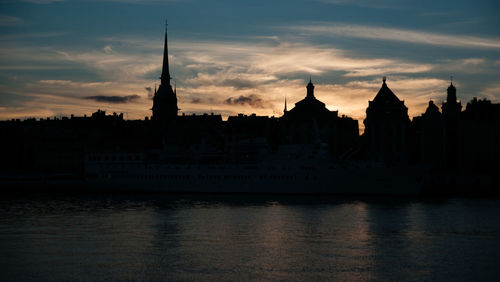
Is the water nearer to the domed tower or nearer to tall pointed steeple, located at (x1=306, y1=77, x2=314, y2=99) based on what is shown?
the domed tower

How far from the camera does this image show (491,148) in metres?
112

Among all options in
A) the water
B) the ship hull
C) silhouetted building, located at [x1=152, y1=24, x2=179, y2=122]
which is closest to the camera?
the water

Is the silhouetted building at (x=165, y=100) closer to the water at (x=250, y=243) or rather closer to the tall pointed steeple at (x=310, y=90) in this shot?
the tall pointed steeple at (x=310, y=90)

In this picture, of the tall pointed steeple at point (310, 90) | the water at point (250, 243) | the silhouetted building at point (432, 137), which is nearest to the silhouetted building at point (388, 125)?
the silhouetted building at point (432, 137)

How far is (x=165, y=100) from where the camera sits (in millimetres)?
140750

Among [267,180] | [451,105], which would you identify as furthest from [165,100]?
[267,180]

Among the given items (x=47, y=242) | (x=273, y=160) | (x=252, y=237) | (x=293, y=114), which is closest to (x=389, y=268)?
(x=252, y=237)

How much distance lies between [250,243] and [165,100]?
108m

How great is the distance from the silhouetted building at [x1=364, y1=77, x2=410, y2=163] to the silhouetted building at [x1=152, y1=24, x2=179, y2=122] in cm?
4214

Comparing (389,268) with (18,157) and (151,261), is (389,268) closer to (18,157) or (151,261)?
(151,261)

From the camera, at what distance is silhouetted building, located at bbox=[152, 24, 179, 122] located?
140375 mm

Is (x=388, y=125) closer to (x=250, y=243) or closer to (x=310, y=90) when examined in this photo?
(x=310, y=90)

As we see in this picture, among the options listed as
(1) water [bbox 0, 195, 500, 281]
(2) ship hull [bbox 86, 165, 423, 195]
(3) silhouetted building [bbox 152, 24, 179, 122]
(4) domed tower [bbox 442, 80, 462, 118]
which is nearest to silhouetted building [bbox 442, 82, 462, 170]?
(4) domed tower [bbox 442, 80, 462, 118]

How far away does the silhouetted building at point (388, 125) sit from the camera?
120 metres
